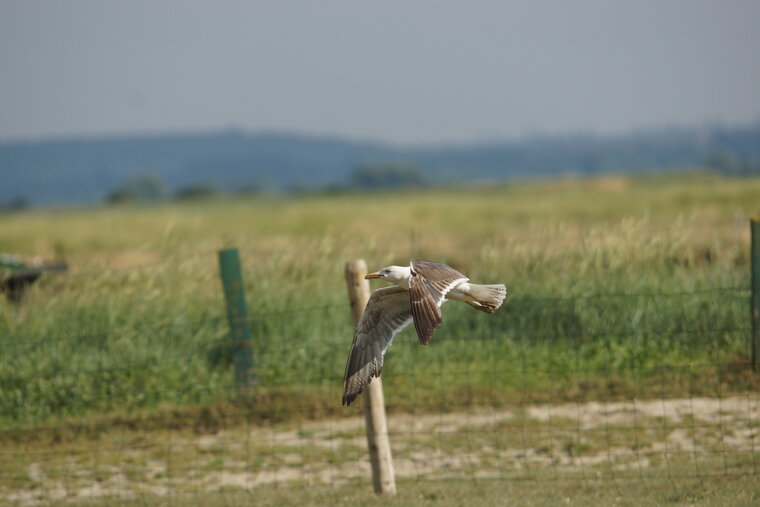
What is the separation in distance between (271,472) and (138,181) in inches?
7614

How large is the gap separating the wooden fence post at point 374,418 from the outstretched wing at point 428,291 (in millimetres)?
1121

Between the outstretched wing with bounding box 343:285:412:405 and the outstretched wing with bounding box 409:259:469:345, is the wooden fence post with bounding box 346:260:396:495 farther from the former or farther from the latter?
the outstretched wing with bounding box 409:259:469:345

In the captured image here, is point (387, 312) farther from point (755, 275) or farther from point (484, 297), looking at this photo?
point (755, 275)

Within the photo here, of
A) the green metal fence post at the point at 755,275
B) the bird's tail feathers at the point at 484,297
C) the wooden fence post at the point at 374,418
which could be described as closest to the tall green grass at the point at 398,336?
the green metal fence post at the point at 755,275

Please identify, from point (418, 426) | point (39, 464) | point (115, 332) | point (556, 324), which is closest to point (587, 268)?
point (556, 324)

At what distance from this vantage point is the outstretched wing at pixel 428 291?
17.8 ft

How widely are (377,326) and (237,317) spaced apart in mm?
3425

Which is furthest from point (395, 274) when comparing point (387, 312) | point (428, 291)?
point (428, 291)

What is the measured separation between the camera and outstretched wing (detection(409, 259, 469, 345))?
5.42m

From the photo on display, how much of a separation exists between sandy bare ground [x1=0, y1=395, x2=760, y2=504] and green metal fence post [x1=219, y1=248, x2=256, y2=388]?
0.59 metres

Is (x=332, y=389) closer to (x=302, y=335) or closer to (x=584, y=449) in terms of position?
(x=302, y=335)

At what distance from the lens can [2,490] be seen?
27.3 ft

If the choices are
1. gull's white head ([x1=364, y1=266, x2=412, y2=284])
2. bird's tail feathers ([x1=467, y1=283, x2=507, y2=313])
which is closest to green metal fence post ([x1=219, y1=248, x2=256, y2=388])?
gull's white head ([x1=364, y1=266, x2=412, y2=284])

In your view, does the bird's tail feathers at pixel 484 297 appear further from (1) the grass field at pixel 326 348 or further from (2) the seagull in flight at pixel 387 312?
(1) the grass field at pixel 326 348
